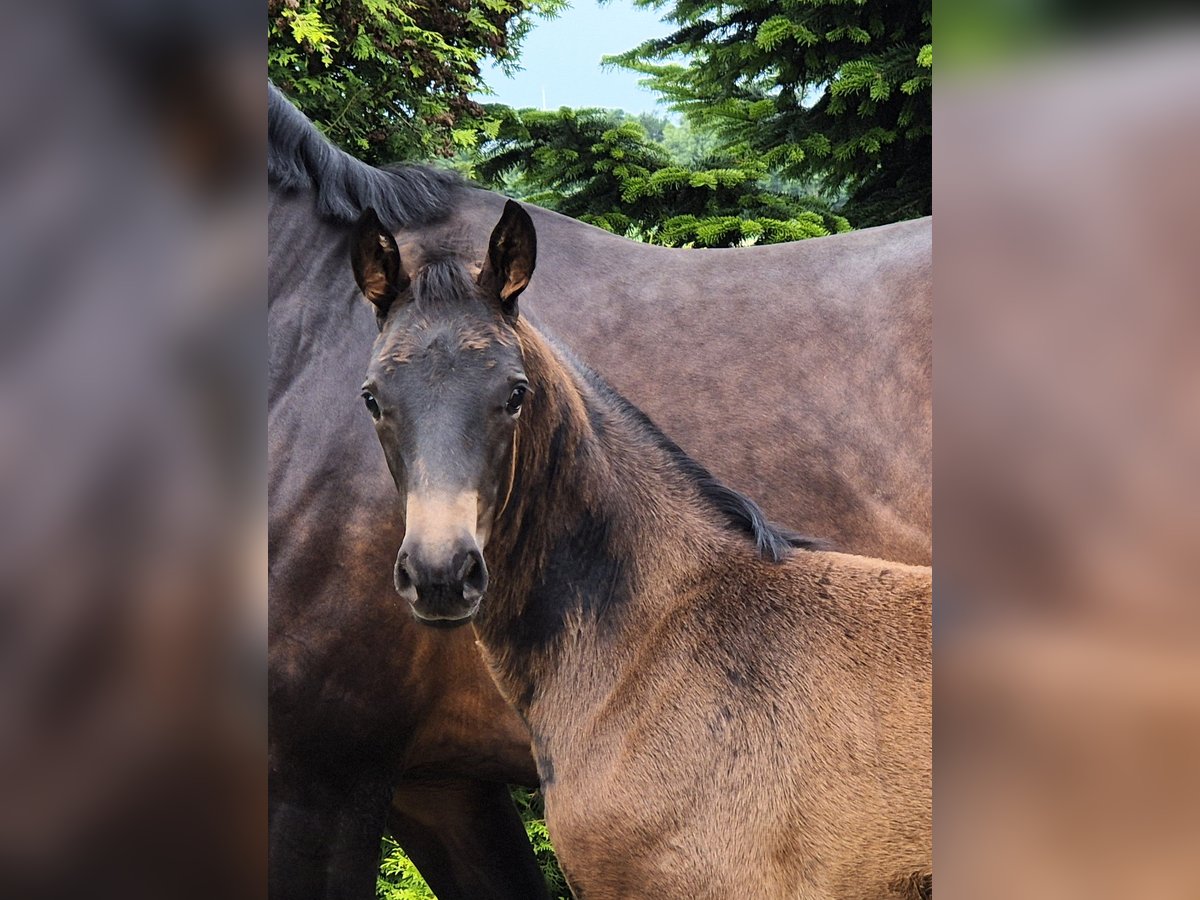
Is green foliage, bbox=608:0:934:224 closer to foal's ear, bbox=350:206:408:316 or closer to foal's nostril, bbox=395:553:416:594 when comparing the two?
foal's ear, bbox=350:206:408:316

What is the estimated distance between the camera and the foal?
4.29 feet

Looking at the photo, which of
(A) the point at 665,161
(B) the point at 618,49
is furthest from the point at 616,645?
(B) the point at 618,49

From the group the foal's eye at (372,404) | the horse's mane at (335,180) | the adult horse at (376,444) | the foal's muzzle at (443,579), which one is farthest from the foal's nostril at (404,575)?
the horse's mane at (335,180)

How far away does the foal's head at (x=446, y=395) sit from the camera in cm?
125

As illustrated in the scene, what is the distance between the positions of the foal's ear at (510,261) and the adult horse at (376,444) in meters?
0.61

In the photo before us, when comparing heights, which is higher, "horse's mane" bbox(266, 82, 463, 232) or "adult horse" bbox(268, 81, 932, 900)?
"horse's mane" bbox(266, 82, 463, 232)

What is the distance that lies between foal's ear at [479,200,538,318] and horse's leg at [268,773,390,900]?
1.07 metres

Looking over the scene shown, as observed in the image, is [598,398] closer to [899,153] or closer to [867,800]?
[867,800]

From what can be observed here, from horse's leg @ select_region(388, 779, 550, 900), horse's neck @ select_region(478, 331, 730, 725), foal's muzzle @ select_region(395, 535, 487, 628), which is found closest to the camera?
foal's muzzle @ select_region(395, 535, 487, 628)

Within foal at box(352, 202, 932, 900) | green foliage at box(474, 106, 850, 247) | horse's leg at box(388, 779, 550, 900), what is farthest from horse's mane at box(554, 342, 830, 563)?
green foliage at box(474, 106, 850, 247)
